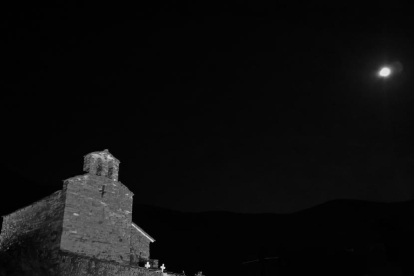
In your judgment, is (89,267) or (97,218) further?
(97,218)

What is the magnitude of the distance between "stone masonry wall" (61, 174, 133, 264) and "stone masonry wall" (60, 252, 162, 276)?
3.11ft

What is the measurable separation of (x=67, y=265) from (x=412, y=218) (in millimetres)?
69979

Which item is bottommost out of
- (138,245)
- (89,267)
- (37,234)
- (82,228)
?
(89,267)

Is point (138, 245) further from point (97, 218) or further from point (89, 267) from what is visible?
point (89, 267)

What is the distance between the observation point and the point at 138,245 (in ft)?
106

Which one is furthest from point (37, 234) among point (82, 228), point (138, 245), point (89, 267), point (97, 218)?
point (138, 245)

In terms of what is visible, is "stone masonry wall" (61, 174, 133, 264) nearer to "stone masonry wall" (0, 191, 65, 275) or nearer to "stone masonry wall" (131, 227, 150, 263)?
"stone masonry wall" (0, 191, 65, 275)

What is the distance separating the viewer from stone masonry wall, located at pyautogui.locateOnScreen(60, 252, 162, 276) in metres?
23.1

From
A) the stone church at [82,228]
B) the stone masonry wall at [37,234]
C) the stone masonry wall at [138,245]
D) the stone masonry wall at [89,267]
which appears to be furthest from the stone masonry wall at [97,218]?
the stone masonry wall at [138,245]

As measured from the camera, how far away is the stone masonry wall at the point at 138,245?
31656mm

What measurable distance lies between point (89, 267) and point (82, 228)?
2.76 m

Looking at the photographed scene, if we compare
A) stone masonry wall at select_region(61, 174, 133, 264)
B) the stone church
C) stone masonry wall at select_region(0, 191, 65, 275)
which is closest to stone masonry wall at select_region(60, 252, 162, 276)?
the stone church

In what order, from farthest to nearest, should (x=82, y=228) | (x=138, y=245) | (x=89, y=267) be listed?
(x=138, y=245)
(x=82, y=228)
(x=89, y=267)

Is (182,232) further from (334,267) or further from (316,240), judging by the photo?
(334,267)
